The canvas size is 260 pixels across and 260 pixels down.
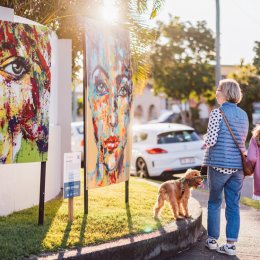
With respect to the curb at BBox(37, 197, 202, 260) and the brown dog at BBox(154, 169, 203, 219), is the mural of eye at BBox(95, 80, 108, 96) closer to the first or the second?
the brown dog at BBox(154, 169, 203, 219)

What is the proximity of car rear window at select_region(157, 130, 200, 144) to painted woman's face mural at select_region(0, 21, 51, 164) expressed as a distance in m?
7.91

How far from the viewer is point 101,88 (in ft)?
26.0

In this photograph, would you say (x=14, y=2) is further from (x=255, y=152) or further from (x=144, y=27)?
(x=255, y=152)

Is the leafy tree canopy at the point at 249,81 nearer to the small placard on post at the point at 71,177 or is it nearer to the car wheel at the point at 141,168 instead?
the car wheel at the point at 141,168

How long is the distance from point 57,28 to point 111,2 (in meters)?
1.25

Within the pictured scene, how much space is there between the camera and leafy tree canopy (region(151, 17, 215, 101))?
39.8m

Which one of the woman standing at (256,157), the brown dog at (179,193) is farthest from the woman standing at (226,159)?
the brown dog at (179,193)

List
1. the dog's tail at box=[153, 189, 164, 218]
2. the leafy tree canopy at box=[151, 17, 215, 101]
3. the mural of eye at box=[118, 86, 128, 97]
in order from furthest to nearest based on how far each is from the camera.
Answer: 1. the leafy tree canopy at box=[151, 17, 215, 101]
2. the mural of eye at box=[118, 86, 128, 97]
3. the dog's tail at box=[153, 189, 164, 218]

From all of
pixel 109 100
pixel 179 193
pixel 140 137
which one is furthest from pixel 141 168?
pixel 179 193

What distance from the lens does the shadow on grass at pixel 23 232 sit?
5.52 metres

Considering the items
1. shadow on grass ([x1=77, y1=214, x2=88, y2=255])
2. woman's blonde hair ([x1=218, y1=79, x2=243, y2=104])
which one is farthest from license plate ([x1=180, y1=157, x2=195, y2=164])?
woman's blonde hair ([x1=218, y1=79, x2=243, y2=104])

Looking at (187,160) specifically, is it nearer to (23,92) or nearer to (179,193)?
(179,193)

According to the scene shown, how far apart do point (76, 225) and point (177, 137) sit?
8.09 m

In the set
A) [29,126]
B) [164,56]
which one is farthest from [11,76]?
[164,56]
